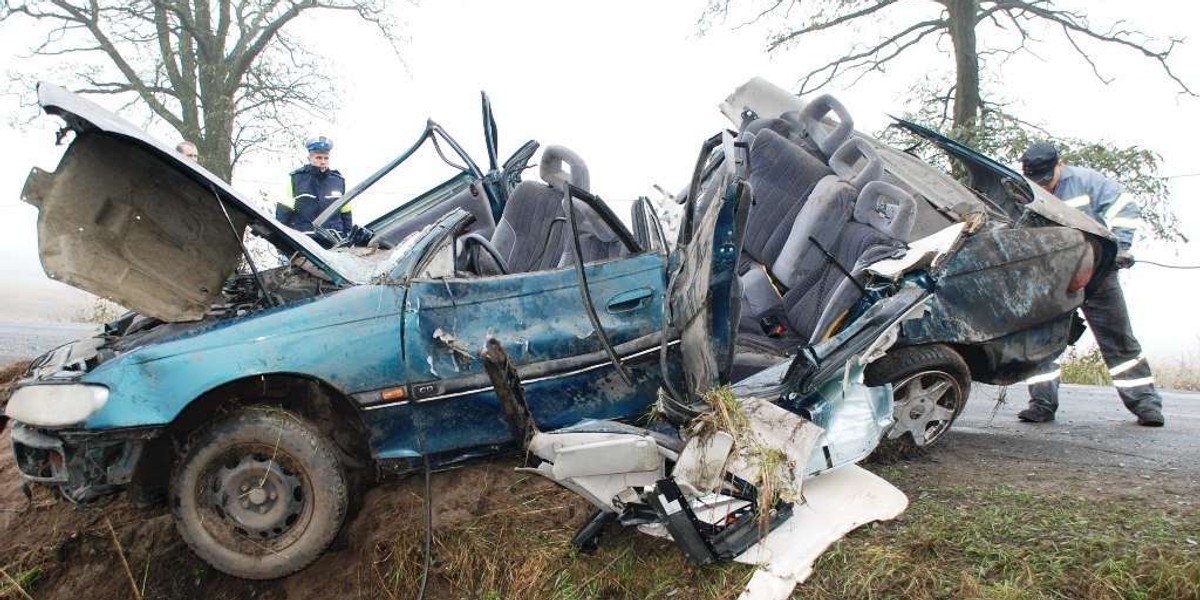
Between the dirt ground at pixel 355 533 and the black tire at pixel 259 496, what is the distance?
25 centimetres

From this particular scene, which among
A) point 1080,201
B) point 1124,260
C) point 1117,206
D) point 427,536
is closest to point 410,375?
point 427,536

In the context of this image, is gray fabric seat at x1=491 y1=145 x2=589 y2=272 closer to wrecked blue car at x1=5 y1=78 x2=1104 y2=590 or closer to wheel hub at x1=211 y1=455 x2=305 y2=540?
wrecked blue car at x1=5 y1=78 x2=1104 y2=590

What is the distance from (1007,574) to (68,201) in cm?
390

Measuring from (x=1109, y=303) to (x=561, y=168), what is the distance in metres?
3.70

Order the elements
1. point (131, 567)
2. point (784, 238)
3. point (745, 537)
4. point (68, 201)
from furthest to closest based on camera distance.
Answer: point (784, 238), point (131, 567), point (68, 201), point (745, 537)

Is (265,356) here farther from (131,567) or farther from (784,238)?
(784,238)

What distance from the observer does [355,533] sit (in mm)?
3605

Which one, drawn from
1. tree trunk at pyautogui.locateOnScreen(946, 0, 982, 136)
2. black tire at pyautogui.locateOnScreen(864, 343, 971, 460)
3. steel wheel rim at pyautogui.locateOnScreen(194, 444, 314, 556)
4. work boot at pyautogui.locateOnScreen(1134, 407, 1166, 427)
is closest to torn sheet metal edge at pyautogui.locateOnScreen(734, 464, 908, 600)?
black tire at pyautogui.locateOnScreen(864, 343, 971, 460)

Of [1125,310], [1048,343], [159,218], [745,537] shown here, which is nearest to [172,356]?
[159,218]

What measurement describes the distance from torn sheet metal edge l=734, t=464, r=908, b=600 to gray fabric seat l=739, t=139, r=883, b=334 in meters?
1.29

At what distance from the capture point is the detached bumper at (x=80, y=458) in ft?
10.5

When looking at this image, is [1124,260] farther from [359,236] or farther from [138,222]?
[138,222]

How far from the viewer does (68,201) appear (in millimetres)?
3432

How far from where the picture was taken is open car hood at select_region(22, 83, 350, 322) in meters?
3.36
